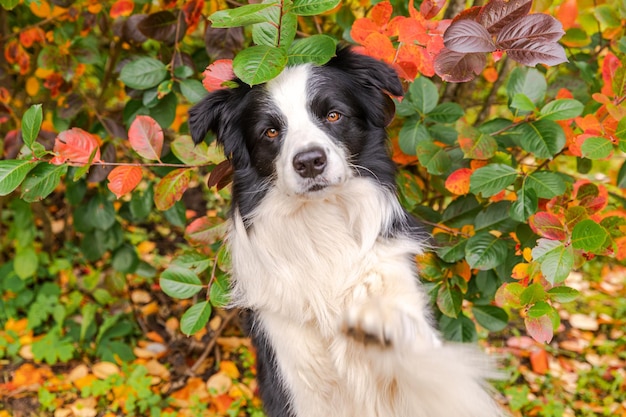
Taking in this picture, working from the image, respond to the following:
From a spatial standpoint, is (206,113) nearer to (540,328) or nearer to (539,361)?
(540,328)

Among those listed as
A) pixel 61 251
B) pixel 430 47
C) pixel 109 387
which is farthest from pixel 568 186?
pixel 61 251

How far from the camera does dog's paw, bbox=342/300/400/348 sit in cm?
167

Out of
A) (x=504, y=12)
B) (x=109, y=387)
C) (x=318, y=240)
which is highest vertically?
(x=504, y=12)

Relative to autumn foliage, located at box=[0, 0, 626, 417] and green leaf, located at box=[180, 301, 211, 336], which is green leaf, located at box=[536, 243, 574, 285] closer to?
autumn foliage, located at box=[0, 0, 626, 417]

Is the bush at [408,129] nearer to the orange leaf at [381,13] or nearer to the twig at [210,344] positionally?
the orange leaf at [381,13]

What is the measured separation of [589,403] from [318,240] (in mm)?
2064

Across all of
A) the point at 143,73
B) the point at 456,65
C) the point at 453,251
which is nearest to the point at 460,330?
the point at 453,251

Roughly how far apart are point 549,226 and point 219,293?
126 centimetres

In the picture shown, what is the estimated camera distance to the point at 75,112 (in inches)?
113

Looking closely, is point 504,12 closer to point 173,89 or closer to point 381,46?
point 381,46

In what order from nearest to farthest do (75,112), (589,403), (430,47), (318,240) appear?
(430,47) < (318,240) < (75,112) < (589,403)

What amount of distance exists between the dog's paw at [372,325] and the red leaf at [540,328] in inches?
21.5

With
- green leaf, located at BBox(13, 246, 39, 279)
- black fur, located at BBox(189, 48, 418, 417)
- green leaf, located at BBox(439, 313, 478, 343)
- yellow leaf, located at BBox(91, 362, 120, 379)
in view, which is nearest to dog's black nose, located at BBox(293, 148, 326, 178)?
black fur, located at BBox(189, 48, 418, 417)

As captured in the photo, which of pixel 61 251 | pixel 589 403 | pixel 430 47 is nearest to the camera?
pixel 430 47
